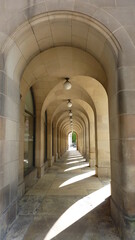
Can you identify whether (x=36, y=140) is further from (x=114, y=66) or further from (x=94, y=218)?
(x=114, y=66)

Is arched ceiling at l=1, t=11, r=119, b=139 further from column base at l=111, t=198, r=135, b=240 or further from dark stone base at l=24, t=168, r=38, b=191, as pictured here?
dark stone base at l=24, t=168, r=38, b=191

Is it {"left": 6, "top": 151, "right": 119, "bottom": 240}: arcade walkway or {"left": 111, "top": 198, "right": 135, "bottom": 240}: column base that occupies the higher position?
{"left": 111, "top": 198, "right": 135, "bottom": 240}: column base

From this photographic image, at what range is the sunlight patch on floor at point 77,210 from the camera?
11.0 ft

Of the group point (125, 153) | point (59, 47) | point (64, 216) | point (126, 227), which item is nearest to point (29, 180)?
point (64, 216)

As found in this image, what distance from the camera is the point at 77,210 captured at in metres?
4.27

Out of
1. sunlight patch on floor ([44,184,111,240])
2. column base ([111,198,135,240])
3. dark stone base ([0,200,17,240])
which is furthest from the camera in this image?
sunlight patch on floor ([44,184,111,240])

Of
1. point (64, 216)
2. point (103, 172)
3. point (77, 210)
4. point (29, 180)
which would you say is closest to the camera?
point (64, 216)

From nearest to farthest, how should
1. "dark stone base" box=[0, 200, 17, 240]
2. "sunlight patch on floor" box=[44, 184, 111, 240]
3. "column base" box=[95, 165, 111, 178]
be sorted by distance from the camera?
"dark stone base" box=[0, 200, 17, 240] → "sunlight patch on floor" box=[44, 184, 111, 240] → "column base" box=[95, 165, 111, 178]

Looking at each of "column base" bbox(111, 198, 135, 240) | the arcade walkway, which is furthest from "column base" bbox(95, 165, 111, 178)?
"column base" bbox(111, 198, 135, 240)

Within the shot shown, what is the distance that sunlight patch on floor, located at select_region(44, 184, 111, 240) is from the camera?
3366mm

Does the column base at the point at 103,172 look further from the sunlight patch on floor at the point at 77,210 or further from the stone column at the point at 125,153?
the stone column at the point at 125,153

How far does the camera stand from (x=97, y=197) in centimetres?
526

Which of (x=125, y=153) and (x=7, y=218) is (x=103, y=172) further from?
(x=7, y=218)

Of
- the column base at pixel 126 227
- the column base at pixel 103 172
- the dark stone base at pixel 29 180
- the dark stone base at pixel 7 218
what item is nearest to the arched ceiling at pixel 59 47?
the dark stone base at pixel 7 218
